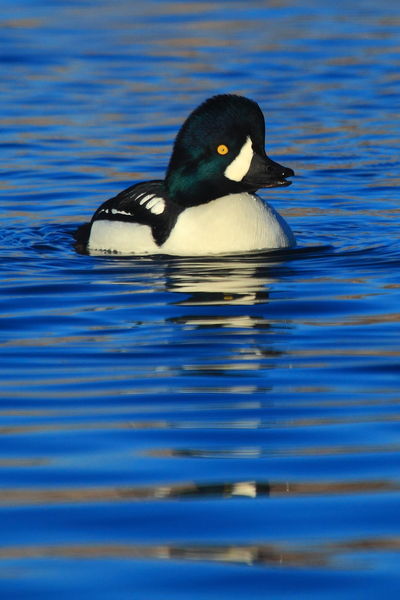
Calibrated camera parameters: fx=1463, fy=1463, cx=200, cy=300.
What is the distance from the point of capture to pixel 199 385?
21.2 ft

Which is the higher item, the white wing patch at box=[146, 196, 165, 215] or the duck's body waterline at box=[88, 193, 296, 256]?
the white wing patch at box=[146, 196, 165, 215]

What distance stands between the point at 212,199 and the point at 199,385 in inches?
153

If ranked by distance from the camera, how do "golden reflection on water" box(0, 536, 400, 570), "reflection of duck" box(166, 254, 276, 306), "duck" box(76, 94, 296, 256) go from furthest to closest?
"duck" box(76, 94, 296, 256), "reflection of duck" box(166, 254, 276, 306), "golden reflection on water" box(0, 536, 400, 570)

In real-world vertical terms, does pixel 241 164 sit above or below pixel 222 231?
above

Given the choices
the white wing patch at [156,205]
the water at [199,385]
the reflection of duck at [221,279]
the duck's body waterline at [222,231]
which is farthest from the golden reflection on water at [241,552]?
the white wing patch at [156,205]

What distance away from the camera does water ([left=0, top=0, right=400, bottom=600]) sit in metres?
4.49

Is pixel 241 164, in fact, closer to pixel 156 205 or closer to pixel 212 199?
pixel 212 199

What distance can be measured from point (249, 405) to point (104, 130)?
9.76 m

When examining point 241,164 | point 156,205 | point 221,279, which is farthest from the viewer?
point 156,205

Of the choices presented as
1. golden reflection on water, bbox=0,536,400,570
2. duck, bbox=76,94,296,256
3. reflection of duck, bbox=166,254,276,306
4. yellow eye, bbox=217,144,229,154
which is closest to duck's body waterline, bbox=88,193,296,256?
duck, bbox=76,94,296,256

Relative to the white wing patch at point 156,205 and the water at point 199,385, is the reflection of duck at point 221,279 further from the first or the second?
the white wing patch at point 156,205

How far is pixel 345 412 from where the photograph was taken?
6.04 m

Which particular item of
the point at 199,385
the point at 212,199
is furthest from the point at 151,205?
the point at 199,385

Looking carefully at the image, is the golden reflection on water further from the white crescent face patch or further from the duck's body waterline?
the white crescent face patch
